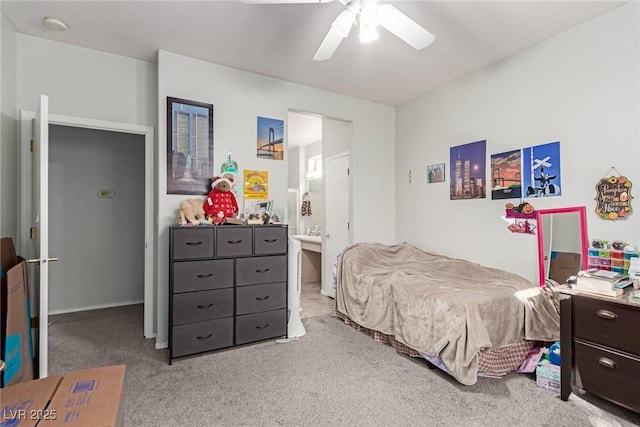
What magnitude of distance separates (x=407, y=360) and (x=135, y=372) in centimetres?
212

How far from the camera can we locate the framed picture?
2.95 meters

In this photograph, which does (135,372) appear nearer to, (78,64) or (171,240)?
(171,240)

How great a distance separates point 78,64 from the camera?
112 inches

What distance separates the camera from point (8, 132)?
2.47 meters

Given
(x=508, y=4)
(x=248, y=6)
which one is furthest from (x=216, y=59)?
(x=508, y=4)

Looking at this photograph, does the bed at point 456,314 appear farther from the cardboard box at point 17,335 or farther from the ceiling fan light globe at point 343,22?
the cardboard box at point 17,335

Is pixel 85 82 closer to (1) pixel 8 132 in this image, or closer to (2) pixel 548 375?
(1) pixel 8 132

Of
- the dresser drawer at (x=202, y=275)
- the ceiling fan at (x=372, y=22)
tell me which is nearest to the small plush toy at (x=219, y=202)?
the dresser drawer at (x=202, y=275)

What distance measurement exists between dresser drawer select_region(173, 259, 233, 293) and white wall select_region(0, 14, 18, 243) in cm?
130

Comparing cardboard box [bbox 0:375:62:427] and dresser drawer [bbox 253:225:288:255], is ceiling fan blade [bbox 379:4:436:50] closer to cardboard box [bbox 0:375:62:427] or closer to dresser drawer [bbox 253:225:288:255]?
dresser drawer [bbox 253:225:288:255]

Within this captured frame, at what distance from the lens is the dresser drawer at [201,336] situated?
2.54 metres

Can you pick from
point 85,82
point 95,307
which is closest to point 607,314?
point 85,82

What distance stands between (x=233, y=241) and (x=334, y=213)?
2078 mm

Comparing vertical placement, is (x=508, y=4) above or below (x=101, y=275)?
above
